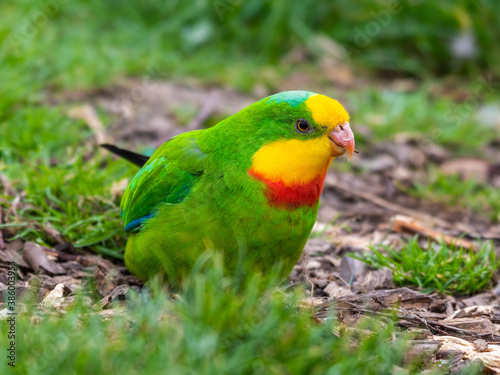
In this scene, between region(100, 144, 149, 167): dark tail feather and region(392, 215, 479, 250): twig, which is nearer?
region(100, 144, 149, 167): dark tail feather

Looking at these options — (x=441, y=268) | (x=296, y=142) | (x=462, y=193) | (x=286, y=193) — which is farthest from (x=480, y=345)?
(x=462, y=193)

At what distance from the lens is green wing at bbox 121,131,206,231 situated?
2.79 metres

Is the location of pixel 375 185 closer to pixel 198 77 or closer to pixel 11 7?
pixel 198 77

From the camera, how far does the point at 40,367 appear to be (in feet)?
6.36

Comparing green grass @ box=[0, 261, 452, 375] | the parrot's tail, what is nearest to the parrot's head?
green grass @ box=[0, 261, 452, 375]

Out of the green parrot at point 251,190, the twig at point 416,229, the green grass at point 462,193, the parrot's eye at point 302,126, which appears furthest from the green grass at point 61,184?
the green grass at point 462,193

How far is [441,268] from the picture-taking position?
3.25 metres

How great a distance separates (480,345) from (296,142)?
1.09m

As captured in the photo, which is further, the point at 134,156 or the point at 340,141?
the point at 134,156

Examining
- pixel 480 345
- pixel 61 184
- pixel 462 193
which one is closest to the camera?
pixel 480 345

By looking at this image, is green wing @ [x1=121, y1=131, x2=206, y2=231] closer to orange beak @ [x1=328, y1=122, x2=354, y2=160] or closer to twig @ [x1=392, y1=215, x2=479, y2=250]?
orange beak @ [x1=328, y1=122, x2=354, y2=160]

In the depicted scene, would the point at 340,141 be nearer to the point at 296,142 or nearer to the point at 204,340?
the point at 296,142

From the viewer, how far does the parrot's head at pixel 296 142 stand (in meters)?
2.67

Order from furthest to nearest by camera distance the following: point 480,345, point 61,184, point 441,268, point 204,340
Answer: point 61,184 < point 441,268 < point 480,345 < point 204,340
